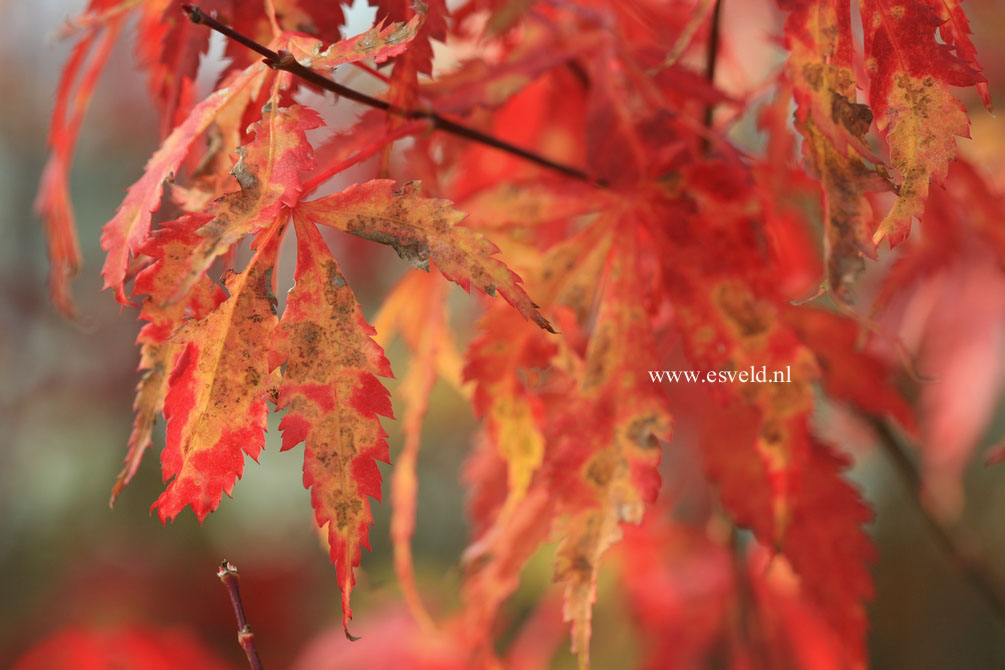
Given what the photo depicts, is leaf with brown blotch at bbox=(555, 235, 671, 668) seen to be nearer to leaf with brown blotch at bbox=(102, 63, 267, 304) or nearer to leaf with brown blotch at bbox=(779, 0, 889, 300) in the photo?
leaf with brown blotch at bbox=(779, 0, 889, 300)

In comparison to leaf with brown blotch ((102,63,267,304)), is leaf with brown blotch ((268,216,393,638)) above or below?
below

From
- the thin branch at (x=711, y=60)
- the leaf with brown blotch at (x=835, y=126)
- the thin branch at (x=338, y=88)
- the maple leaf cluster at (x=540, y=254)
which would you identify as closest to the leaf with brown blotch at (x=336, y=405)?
the maple leaf cluster at (x=540, y=254)

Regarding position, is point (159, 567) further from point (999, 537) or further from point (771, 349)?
point (999, 537)

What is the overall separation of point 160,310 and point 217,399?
2.7 inches

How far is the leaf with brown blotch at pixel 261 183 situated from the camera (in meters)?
0.39

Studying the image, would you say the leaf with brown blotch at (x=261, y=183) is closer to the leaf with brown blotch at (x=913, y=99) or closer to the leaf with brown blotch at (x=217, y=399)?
the leaf with brown blotch at (x=217, y=399)

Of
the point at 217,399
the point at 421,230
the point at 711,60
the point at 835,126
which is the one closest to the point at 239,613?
the point at 217,399

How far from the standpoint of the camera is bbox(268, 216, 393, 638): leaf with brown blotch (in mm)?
413

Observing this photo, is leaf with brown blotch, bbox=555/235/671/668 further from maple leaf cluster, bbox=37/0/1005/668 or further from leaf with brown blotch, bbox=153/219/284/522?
leaf with brown blotch, bbox=153/219/284/522

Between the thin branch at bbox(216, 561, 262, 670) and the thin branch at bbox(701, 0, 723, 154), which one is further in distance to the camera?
the thin branch at bbox(701, 0, 723, 154)

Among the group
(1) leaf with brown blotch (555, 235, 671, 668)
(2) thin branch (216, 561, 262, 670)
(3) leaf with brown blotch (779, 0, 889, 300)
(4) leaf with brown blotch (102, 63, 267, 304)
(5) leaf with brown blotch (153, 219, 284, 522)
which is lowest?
(2) thin branch (216, 561, 262, 670)

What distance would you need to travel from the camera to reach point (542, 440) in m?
0.63

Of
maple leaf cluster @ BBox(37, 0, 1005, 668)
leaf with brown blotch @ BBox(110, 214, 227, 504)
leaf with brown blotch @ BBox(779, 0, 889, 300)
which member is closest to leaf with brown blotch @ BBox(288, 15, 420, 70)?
maple leaf cluster @ BBox(37, 0, 1005, 668)

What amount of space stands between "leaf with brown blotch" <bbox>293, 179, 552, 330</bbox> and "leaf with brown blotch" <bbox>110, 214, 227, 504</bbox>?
65 millimetres
